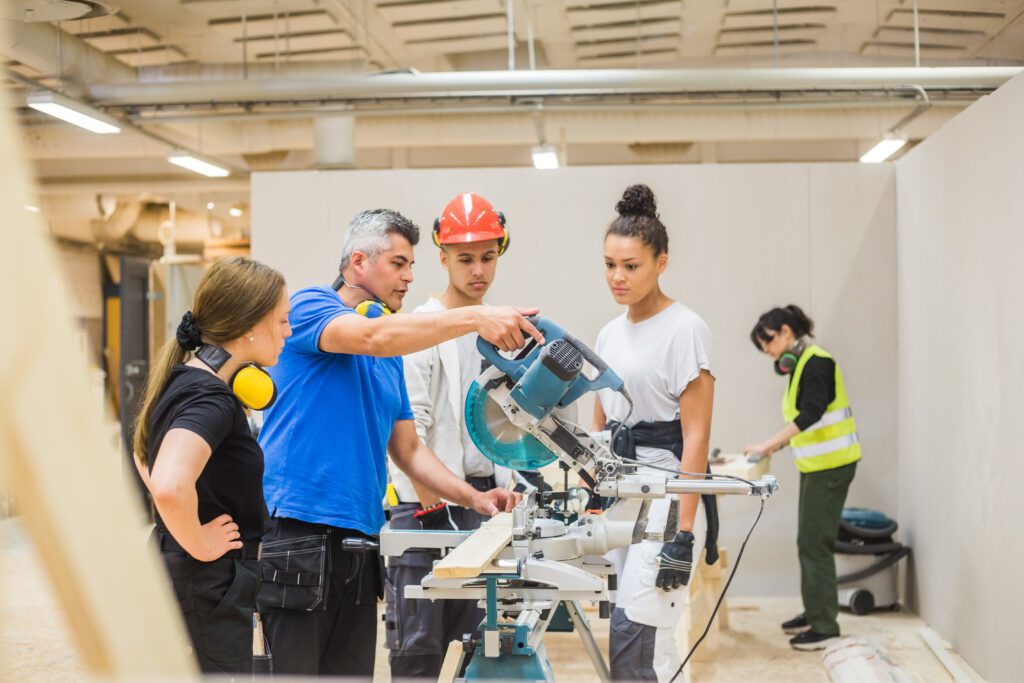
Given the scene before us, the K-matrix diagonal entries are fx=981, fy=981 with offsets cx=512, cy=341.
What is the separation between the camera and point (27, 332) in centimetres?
39

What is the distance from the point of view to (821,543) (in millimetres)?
4246

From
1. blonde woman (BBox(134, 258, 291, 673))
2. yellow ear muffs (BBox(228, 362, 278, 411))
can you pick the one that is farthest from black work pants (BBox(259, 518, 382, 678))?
yellow ear muffs (BBox(228, 362, 278, 411))

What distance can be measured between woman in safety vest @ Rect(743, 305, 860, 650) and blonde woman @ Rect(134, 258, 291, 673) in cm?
291

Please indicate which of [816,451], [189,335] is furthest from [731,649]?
[189,335]

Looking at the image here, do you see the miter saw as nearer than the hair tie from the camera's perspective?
Yes

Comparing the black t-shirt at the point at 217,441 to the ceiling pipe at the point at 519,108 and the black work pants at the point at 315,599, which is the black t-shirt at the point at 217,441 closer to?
the black work pants at the point at 315,599

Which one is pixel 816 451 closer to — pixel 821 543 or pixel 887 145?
pixel 821 543

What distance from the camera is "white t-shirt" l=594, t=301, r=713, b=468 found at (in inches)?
96.1

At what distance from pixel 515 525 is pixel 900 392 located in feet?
13.2

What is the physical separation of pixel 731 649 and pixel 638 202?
100 inches

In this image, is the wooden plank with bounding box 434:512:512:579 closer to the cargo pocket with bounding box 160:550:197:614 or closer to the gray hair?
the cargo pocket with bounding box 160:550:197:614

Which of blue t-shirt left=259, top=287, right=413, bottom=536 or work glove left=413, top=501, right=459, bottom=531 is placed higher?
blue t-shirt left=259, top=287, right=413, bottom=536

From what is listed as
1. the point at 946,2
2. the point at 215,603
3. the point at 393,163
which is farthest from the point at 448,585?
the point at 393,163

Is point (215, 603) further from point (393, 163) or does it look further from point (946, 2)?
point (393, 163)
